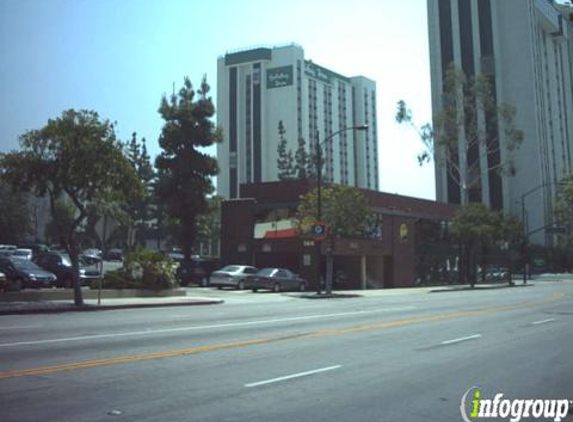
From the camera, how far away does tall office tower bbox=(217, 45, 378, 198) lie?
464ft

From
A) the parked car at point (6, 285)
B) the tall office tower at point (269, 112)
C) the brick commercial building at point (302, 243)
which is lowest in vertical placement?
the parked car at point (6, 285)

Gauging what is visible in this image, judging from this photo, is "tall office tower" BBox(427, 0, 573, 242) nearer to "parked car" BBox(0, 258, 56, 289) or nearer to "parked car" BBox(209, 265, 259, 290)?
"parked car" BBox(209, 265, 259, 290)

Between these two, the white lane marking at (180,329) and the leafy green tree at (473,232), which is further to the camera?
the leafy green tree at (473,232)

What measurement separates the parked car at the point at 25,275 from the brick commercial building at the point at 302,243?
17.5m

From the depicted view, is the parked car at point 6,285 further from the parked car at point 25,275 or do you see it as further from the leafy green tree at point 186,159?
the leafy green tree at point 186,159

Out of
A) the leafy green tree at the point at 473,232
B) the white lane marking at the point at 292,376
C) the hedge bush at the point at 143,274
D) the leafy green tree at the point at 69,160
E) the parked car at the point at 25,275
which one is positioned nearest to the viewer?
the white lane marking at the point at 292,376

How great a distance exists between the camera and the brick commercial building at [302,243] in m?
44.1

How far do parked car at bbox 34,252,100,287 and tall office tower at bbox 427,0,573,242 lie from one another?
81806mm

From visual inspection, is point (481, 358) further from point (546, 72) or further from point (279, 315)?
point (546, 72)

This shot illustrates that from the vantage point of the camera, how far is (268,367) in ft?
34.3

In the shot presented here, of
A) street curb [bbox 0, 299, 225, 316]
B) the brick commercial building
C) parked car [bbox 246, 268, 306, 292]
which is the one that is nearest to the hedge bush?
street curb [bbox 0, 299, 225, 316]

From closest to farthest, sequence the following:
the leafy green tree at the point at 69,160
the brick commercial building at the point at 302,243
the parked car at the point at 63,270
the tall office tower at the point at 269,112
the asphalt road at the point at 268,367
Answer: the asphalt road at the point at 268,367, the leafy green tree at the point at 69,160, the parked car at the point at 63,270, the brick commercial building at the point at 302,243, the tall office tower at the point at 269,112

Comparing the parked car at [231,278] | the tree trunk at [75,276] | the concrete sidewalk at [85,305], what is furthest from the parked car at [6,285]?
the parked car at [231,278]

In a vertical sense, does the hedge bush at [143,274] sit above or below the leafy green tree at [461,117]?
below
